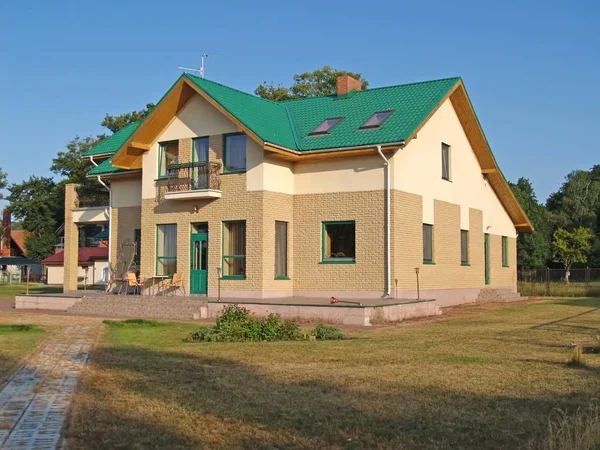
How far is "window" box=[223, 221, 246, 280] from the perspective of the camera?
2406 centimetres

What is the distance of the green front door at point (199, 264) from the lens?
24781mm

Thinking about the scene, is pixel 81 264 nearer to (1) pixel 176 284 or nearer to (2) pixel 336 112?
(1) pixel 176 284

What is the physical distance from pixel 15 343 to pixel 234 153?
12.0 m

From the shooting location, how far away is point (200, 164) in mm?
24438

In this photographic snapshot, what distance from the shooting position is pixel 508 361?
36.4 feet

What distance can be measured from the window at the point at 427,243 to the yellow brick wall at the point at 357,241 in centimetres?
310

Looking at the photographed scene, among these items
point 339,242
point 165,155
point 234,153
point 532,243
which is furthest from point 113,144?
point 532,243

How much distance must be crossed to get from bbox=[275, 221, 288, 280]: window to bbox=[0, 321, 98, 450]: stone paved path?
35.5ft

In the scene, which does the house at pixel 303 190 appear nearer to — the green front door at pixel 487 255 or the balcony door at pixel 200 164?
the balcony door at pixel 200 164

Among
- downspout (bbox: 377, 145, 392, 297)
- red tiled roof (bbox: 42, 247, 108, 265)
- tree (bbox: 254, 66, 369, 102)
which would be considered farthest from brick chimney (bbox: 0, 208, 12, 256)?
downspout (bbox: 377, 145, 392, 297)

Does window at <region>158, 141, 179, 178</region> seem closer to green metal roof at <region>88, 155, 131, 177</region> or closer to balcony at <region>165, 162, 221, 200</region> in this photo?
balcony at <region>165, 162, 221, 200</region>

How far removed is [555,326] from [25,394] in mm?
13265

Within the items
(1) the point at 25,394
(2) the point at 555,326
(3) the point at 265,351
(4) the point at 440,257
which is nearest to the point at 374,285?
(4) the point at 440,257

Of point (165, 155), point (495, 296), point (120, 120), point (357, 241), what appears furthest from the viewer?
point (120, 120)
